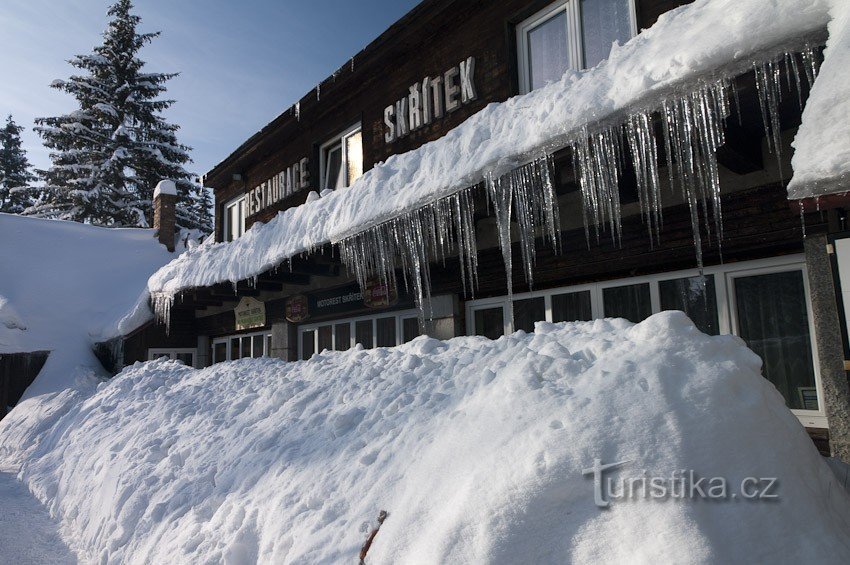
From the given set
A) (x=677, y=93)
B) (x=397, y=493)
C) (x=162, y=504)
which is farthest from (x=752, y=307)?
(x=162, y=504)

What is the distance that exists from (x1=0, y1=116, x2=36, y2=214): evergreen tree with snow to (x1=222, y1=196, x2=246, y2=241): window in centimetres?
2734

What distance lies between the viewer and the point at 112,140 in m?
28.5

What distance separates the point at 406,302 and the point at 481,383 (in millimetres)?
5074

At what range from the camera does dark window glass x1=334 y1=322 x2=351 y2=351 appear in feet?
33.1

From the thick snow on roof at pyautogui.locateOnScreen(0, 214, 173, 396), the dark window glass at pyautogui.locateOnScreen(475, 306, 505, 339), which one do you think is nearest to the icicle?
the dark window glass at pyautogui.locateOnScreen(475, 306, 505, 339)

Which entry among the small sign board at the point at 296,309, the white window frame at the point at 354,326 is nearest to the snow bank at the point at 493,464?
the white window frame at the point at 354,326

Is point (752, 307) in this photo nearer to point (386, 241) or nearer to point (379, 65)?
point (386, 241)

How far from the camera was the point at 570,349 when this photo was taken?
11.6 feet

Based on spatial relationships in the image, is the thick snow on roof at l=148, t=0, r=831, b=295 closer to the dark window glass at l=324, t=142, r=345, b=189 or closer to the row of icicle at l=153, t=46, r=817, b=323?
the row of icicle at l=153, t=46, r=817, b=323

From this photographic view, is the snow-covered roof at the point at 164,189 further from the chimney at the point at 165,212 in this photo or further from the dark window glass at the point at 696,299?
the dark window glass at the point at 696,299

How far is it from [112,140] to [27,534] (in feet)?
95.6

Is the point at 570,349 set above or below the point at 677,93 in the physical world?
below

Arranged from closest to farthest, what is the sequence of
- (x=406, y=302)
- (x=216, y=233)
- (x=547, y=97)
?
1. (x=547, y=97)
2. (x=406, y=302)
3. (x=216, y=233)

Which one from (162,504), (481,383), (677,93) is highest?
(677,93)
